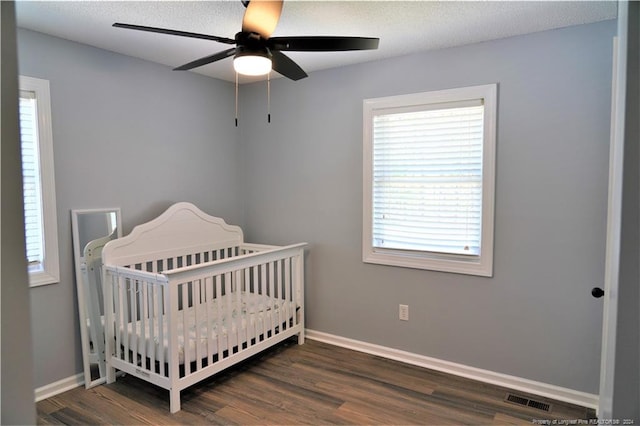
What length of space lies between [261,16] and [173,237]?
80.2 inches

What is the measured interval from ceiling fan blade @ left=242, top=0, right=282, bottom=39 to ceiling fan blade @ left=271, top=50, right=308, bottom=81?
216mm

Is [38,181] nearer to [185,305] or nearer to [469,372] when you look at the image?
[185,305]

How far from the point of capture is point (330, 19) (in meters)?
2.42

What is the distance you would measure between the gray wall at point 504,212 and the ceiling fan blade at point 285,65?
1.04 metres

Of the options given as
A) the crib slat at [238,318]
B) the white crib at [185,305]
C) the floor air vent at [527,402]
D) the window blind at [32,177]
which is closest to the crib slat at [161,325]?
the white crib at [185,305]

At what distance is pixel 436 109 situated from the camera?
300 centimetres

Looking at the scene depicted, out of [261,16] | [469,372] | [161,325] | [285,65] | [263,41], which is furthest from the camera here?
[469,372]

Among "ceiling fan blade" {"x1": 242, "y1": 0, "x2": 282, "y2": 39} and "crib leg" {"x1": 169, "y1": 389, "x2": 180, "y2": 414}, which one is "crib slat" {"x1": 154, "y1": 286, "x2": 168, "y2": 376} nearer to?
"crib leg" {"x1": 169, "y1": 389, "x2": 180, "y2": 414}

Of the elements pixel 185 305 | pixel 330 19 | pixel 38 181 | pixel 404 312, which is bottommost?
pixel 404 312

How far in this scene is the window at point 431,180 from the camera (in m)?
2.86

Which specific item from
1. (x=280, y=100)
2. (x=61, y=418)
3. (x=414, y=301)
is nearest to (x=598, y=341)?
(x=414, y=301)

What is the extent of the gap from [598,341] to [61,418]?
3.28 metres

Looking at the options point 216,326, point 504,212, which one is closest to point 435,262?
point 504,212

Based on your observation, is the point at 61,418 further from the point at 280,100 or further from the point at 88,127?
the point at 280,100
